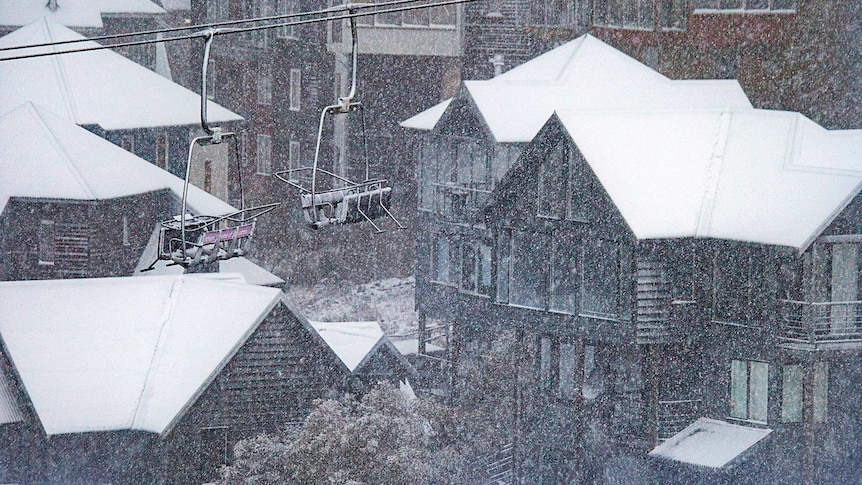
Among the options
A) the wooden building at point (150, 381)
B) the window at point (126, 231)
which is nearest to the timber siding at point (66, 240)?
the window at point (126, 231)

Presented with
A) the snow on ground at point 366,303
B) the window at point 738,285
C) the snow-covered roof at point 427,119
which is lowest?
the snow on ground at point 366,303

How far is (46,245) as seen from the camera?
24938mm

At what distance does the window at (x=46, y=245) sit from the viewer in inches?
981

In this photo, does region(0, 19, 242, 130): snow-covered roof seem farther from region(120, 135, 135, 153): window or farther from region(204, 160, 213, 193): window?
region(204, 160, 213, 193): window

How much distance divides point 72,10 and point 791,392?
19441 mm

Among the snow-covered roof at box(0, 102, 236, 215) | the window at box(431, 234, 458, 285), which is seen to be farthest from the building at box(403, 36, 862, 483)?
the snow-covered roof at box(0, 102, 236, 215)

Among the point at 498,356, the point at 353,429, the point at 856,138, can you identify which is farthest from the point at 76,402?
the point at 856,138

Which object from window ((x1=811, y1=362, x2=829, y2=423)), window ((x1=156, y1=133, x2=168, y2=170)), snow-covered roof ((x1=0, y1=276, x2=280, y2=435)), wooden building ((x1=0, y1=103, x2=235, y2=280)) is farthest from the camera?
window ((x1=156, y1=133, x2=168, y2=170))

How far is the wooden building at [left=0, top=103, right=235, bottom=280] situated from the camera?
24828 millimetres

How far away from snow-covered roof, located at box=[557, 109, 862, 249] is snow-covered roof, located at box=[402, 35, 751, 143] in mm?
1143

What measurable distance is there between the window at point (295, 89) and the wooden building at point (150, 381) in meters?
10.7

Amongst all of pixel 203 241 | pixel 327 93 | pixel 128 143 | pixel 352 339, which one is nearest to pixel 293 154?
pixel 327 93

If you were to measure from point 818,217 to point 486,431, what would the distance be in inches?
299

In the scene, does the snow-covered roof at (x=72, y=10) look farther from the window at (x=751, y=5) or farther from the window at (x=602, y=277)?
the window at (x=602, y=277)
